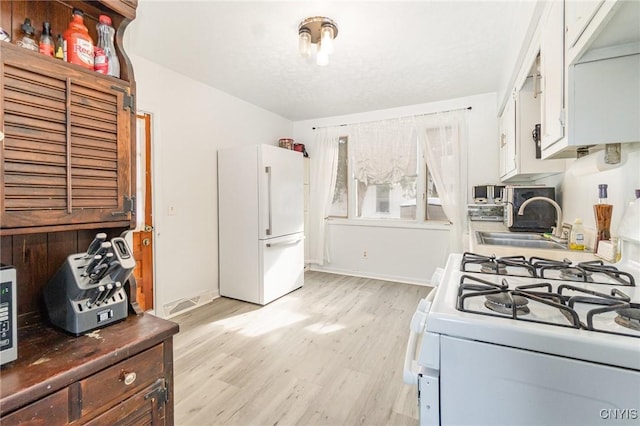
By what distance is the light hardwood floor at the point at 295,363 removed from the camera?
1672mm

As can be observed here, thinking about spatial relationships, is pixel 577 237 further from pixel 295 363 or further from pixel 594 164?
pixel 295 363

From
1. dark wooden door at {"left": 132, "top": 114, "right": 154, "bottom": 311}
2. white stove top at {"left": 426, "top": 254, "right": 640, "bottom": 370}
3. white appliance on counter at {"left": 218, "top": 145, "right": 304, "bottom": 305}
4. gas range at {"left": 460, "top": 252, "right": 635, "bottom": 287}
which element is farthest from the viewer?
white appliance on counter at {"left": 218, "top": 145, "right": 304, "bottom": 305}

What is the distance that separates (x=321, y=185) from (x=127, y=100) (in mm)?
3504

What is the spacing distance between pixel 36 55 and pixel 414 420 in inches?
90.0

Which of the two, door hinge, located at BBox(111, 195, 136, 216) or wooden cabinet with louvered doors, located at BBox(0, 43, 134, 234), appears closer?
wooden cabinet with louvered doors, located at BBox(0, 43, 134, 234)

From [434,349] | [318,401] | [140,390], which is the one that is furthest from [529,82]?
[140,390]

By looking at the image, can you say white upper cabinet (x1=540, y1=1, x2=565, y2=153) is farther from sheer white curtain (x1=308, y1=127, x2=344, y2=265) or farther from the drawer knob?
sheer white curtain (x1=308, y1=127, x2=344, y2=265)

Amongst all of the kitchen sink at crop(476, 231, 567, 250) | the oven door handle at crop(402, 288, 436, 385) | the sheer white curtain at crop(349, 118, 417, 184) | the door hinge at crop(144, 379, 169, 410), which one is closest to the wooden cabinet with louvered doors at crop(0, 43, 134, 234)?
the door hinge at crop(144, 379, 169, 410)

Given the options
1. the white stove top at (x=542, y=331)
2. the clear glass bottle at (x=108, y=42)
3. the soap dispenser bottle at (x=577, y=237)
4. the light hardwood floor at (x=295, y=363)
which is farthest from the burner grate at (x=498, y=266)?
the clear glass bottle at (x=108, y=42)

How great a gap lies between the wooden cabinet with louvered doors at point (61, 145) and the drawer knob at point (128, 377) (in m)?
0.55

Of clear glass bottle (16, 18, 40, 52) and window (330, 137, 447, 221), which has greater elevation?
clear glass bottle (16, 18, 40, 52)

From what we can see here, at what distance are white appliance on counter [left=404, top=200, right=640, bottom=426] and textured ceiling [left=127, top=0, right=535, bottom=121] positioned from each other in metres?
1.74

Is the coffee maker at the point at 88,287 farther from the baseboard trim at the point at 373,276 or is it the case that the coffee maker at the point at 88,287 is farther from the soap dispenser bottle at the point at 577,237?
the baseboard trim at the point at 373,276

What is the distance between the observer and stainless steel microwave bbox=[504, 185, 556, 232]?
241 cm
